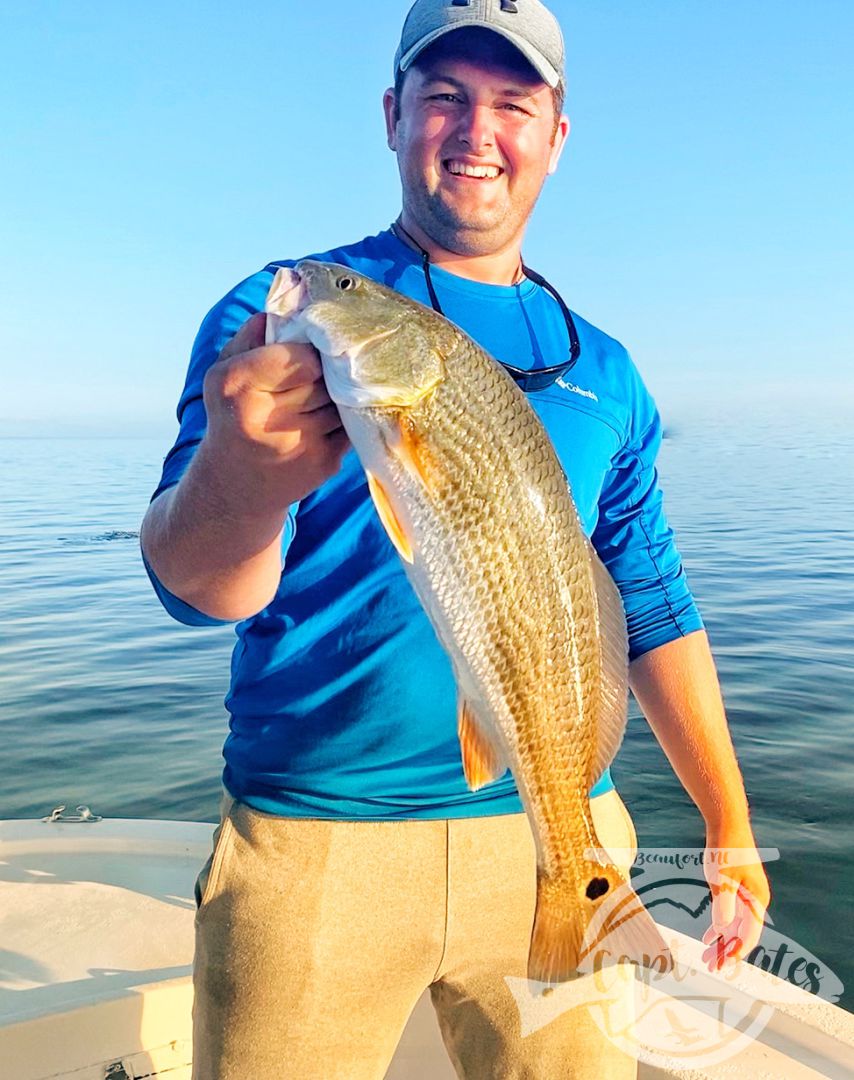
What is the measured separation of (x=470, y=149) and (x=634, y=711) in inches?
340

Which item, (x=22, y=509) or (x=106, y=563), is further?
(x=22, y=509)

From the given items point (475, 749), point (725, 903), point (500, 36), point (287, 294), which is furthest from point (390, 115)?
point (725, 903)

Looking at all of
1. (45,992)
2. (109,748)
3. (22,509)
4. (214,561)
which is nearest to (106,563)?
(109,748)

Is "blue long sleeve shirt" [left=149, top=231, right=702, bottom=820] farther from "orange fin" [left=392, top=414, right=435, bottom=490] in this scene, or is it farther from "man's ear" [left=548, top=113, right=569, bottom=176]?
"man's ear" [left=548, top=113, right=569, bottom=176]

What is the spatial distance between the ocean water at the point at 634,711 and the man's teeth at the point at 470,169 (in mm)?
5527

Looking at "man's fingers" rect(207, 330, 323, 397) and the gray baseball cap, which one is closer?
"man's fingers" rect(207, 330, 323, 397)

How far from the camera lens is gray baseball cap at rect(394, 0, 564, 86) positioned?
285cm

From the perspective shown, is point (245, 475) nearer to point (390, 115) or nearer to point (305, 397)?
point (305, 397)

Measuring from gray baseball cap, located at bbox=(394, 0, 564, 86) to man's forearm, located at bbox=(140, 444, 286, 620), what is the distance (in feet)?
5.70

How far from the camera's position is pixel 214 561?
2.03 metres

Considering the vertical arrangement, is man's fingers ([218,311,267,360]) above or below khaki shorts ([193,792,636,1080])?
above

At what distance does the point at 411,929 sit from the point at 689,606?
1489 millimetres

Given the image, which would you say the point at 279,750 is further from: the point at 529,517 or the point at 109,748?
the point at 109,748

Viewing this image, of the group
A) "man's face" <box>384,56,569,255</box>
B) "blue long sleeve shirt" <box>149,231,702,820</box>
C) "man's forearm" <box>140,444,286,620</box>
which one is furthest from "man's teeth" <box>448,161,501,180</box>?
"man's forearm" <box>140,444,286,620</box>
